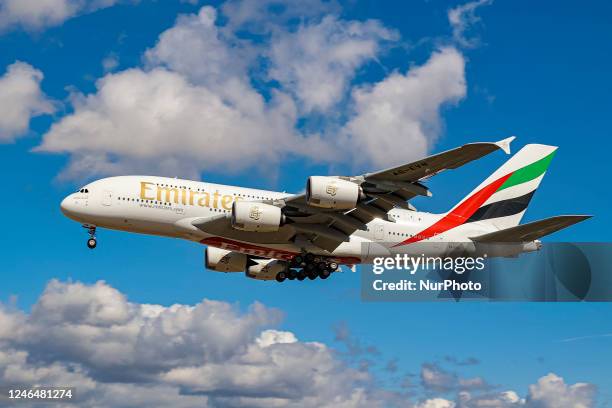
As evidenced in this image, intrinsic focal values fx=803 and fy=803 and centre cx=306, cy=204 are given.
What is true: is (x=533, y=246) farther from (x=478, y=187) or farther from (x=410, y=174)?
(x=410, y=174)

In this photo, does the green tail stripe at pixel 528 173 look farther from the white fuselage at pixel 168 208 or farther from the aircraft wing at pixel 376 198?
the aircraft wing at pixel 376 198

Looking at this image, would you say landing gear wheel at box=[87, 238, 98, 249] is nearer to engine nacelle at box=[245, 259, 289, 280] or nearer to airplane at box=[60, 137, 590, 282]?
airplane at box=[60, 137, 590, 282]

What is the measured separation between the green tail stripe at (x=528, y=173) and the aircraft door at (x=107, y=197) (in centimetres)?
2377

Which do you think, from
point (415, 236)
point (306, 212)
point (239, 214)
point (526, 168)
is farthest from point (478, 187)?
point (239, 214)

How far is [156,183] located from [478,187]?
20.2 meters

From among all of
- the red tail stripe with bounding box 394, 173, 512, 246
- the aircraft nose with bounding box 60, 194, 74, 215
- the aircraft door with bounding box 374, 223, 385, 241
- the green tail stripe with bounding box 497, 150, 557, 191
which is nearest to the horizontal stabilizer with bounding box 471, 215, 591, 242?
the red tail stripe with bounding box 394, 173, 512, 246

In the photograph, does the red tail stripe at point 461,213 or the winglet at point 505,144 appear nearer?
the winglet at point 505,144

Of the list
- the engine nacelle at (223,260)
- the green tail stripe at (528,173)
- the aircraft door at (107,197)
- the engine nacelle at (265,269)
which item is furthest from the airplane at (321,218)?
the engine nacelle at (223,260)

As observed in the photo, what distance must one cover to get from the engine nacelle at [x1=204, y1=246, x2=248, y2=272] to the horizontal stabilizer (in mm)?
14628

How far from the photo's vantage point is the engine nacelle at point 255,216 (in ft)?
127

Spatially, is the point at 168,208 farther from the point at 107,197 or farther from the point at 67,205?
the point at 67,205

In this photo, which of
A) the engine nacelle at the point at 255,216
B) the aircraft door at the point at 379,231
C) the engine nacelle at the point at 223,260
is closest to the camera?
the engine nacelle at the point at 255,216

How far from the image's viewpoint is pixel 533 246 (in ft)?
145

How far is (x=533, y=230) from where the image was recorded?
41125mm
